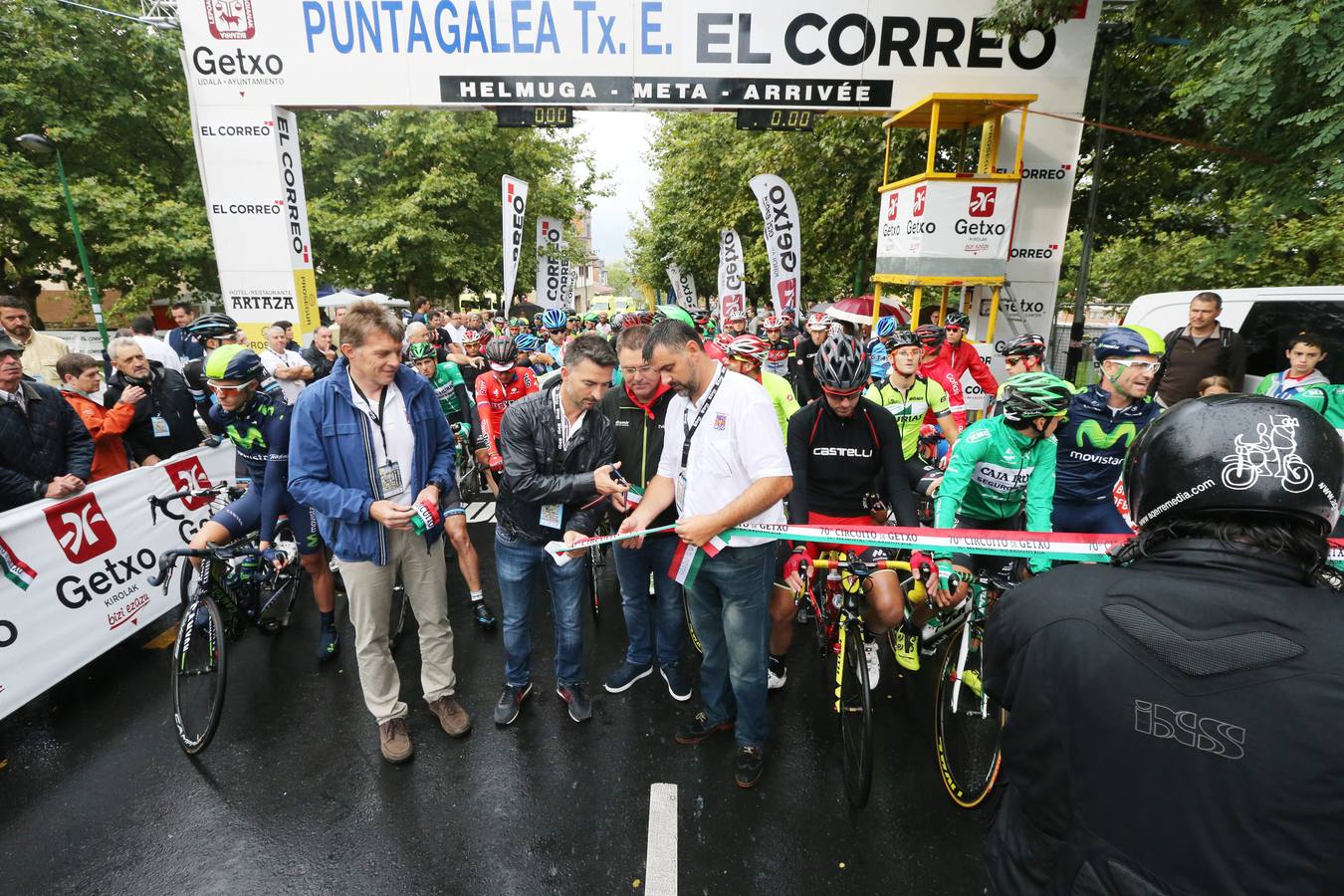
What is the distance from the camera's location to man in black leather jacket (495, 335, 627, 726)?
345cm

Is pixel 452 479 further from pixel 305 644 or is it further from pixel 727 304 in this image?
Answer: pixel 727 304

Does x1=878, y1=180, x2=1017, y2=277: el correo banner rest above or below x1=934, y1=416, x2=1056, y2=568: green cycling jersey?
above

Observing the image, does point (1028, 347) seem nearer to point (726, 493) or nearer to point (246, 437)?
point (726, 493)

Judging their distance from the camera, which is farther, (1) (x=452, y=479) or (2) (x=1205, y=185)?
(2) (x=1205, y=185)

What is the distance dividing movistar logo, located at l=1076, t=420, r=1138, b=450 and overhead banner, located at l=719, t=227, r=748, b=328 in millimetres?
8859

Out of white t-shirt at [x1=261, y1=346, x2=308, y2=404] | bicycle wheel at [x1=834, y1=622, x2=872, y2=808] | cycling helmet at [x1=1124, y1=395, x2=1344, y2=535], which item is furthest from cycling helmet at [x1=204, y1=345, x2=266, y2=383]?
cycling helmet at [x1=1124, y1=395, x2=1344, y2=535]

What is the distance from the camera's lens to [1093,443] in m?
3.87

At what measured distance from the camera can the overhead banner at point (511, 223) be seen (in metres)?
11.6

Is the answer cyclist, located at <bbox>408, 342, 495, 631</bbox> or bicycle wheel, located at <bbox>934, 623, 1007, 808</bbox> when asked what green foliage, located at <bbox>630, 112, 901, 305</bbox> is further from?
bicycle wheel, located at <bbox>934, 623, 1007, 808</bbox>

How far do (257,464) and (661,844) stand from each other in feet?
11.5

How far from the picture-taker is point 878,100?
8.70m

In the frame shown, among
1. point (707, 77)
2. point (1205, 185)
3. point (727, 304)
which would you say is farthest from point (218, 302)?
point (1205, 185)

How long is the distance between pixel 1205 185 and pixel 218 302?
26.2 m

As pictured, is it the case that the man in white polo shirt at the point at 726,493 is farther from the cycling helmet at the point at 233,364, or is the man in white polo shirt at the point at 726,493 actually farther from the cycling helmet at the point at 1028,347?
the cycling helmet at the point at 1028,347
